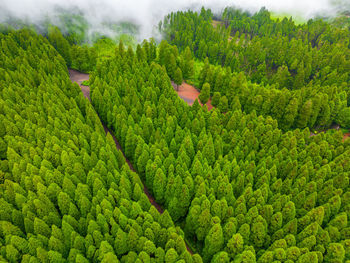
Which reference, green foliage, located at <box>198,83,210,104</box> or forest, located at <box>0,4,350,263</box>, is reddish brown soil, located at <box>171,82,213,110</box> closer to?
green foliage, located at <box>198,83,210,104</box>

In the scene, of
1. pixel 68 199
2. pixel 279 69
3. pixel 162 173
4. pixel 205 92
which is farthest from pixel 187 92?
pixel 68 199

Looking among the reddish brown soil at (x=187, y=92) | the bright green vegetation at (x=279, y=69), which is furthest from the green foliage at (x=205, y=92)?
the reddish brown soil at (x=187, y=92)

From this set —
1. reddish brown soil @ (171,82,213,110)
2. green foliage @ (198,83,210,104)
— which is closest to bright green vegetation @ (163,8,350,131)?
reddish brown soil @ (171,82,213,110)

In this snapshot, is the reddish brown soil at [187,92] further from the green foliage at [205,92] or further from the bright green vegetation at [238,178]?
the bright green vegetation at [238,178]

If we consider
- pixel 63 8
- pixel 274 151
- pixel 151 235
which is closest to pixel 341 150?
pixel 274 151

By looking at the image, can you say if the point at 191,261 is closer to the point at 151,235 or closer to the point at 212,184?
the point at 151,235

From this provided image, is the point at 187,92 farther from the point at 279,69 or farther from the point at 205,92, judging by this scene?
the point at 279,69
